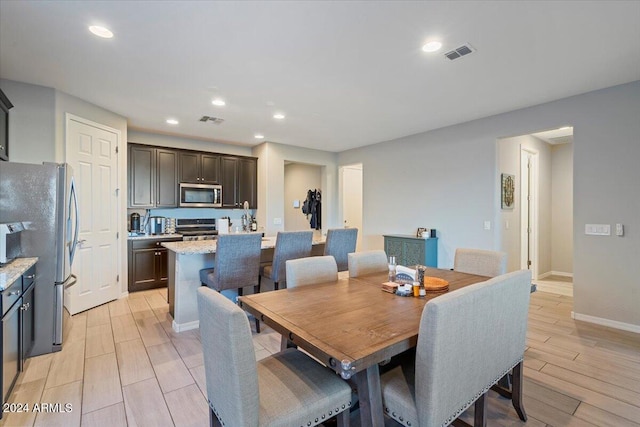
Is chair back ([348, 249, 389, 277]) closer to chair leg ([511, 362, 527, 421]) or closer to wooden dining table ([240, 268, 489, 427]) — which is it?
Answer: wooden dining table ([240, 268, 489, 427])

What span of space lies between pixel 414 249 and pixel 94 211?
14.9 feet

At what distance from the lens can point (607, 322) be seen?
3.37 metres

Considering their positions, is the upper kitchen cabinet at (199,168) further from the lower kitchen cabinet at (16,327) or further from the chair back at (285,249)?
the lower kitchen cabinet at (16,327)

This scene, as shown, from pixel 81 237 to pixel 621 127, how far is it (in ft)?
20.5

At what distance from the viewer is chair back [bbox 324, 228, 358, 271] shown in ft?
11.8

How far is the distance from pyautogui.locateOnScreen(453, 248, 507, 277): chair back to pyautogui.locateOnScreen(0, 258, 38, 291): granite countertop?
332 centimetres

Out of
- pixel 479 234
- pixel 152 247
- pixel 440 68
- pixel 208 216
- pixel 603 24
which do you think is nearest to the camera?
pixel 603 24

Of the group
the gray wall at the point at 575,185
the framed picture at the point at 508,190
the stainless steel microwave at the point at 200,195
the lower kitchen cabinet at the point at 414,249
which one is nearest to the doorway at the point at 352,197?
the gray wall at the point at 575,185

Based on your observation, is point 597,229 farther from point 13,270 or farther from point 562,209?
point 13,270

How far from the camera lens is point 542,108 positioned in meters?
3.77

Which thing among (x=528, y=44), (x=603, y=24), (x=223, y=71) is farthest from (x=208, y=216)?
(x=603, y=24)

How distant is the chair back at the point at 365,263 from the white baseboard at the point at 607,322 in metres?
2.64

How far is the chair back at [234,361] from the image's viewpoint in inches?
43.6

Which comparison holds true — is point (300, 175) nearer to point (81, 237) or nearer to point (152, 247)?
point (152, 247)
